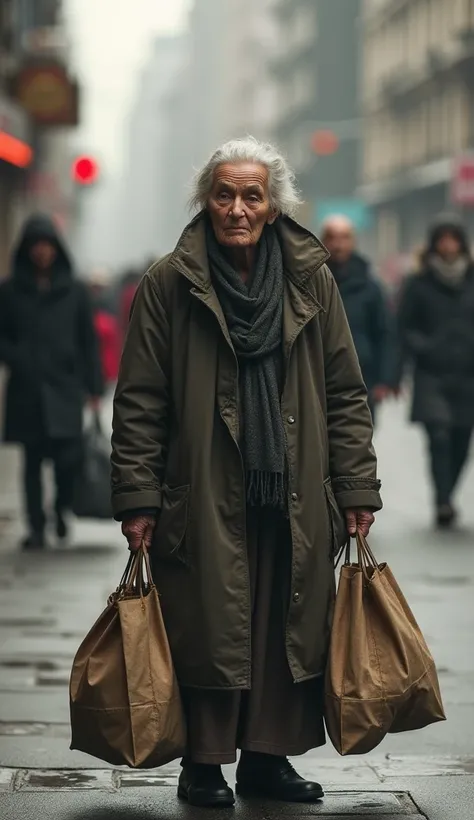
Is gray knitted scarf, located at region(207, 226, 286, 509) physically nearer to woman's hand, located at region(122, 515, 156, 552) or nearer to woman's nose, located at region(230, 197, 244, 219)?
woman's nose, located at region(230, 197, 244, 219)

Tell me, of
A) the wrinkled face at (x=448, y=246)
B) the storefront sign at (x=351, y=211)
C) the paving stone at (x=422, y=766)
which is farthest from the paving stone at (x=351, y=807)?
the storefront sign at (x=351, y=211)

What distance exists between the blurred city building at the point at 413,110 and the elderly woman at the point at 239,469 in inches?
1600

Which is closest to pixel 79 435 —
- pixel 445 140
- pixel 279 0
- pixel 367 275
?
pixel 367 275

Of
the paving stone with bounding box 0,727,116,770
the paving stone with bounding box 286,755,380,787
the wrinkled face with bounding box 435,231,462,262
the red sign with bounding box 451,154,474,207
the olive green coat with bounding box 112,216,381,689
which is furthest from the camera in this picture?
the red sign with bounding box 451,154,474,207

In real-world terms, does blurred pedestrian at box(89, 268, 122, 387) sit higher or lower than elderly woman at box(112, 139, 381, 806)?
higher

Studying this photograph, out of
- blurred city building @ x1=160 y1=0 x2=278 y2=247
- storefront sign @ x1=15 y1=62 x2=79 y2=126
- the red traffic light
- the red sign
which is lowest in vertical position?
the red sign

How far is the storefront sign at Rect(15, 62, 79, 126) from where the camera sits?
27562 millimetres

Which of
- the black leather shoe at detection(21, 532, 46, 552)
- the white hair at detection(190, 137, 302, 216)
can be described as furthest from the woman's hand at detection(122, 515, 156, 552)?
the black leather shoe at detection(21, 532, 46, 552)

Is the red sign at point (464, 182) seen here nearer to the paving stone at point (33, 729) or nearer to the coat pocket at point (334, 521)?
the paving stone at point (33, 729)

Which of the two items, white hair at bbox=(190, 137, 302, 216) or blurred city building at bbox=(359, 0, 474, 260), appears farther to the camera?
blurred city building at bbox=(359, 0, 474, 260)

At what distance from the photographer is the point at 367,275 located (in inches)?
429

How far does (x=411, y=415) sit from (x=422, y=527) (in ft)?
2.30

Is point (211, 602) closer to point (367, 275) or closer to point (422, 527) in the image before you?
point (367, 275)

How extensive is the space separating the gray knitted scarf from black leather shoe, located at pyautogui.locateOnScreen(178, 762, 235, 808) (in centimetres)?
74
